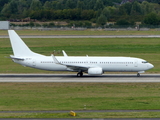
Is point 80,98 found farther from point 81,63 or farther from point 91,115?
point 81,63

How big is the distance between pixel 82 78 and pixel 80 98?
46.6 ft

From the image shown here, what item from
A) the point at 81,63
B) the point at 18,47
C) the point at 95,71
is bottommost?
the point at 95,71

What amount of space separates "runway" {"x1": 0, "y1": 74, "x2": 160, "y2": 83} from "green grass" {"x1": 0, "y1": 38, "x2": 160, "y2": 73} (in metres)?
6.71

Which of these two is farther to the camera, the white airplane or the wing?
the white airplane

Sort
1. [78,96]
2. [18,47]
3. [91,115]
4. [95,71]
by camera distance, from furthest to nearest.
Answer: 1. [18,47]
2. [95,71]
3. [78,96]
4. [91,115]

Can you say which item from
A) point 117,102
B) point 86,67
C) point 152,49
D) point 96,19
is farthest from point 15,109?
point 96,19

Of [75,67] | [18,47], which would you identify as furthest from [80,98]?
[18,47]

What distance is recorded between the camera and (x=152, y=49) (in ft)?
282

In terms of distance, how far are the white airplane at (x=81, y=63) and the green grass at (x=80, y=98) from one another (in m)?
6.79

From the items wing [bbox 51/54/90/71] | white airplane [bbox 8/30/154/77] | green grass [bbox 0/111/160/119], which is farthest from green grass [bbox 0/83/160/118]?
white airplane [bbox 8/30/154/77]

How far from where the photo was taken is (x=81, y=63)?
5394cm

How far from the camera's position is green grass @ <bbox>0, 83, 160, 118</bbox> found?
3088 cm

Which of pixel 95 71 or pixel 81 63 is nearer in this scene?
pixel 95 71

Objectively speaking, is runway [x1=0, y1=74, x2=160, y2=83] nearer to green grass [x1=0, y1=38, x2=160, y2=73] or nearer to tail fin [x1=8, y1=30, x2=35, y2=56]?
tail fin [x1=8, y1=30, x2=35, y2=56]
